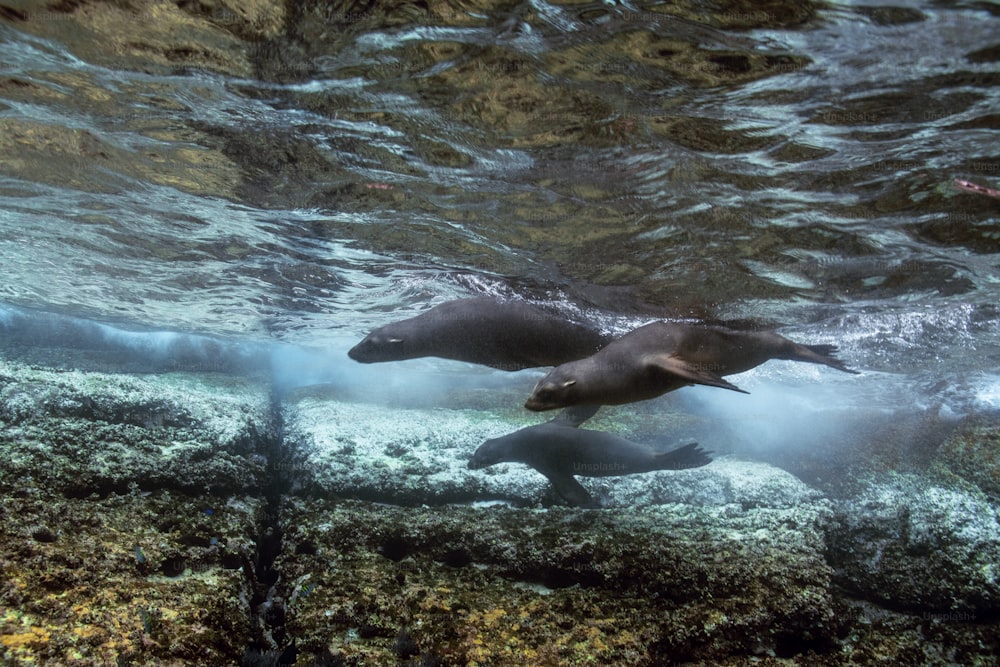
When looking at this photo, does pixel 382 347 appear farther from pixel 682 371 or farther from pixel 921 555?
pixel 921 555

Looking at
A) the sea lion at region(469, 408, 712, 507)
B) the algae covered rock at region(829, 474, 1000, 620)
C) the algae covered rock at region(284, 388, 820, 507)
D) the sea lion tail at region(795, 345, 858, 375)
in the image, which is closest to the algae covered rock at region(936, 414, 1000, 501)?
the algae covered rock at region(284, 388, 820, 507)

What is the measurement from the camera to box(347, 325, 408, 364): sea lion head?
21.9ft

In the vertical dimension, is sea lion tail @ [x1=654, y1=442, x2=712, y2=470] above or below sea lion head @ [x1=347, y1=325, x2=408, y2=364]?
below

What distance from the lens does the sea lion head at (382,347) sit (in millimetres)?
6680

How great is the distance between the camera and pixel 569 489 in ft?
26.1

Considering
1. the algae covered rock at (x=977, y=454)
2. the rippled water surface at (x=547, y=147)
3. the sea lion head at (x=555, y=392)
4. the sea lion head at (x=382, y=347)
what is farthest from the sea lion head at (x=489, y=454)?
the algae covered rock at (x=977, y=454)

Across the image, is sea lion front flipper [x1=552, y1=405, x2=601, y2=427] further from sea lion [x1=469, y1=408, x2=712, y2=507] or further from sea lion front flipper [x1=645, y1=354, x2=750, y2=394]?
sea lion front flipper [x1=645, y1=354, x2=750, y2=394]

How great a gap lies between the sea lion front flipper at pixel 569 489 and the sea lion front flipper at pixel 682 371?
9.29ft

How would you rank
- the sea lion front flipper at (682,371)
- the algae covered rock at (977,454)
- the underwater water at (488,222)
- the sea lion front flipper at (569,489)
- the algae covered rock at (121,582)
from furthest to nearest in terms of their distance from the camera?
1. the algae covered rock at (977,454)
2. the sea lion front flipper at (569,489)
3. the sea lion front flipper at (682,371)
4. the underwater water at (488,222)
5. the algae covered rock at (121,582)

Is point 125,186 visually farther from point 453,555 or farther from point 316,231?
point 453,555

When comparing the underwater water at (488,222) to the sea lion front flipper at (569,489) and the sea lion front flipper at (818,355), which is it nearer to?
the sea lion front flipper at (569,489)

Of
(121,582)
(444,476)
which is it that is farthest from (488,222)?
(121,582)

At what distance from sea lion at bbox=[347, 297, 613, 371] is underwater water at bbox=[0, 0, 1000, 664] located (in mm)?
1751

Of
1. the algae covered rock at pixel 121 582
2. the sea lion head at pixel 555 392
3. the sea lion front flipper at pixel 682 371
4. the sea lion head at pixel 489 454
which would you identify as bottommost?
the sea lion head at pixel 489 454
